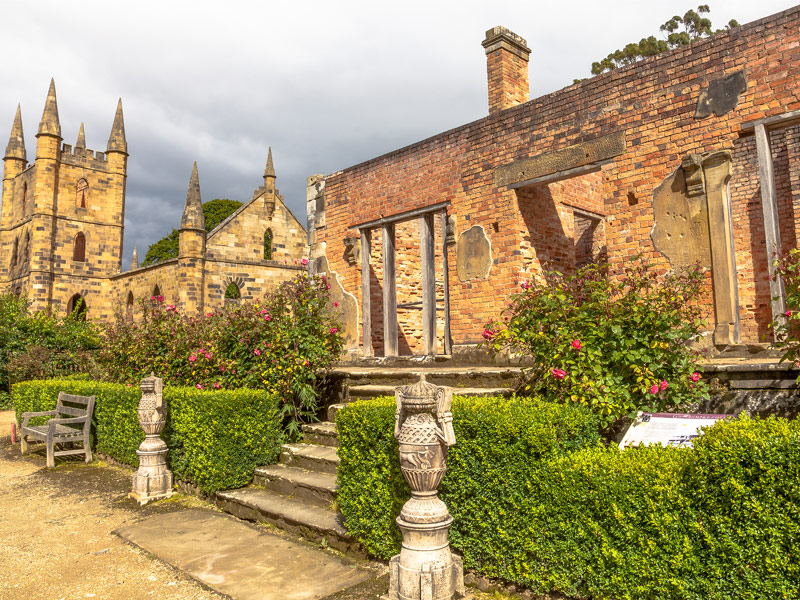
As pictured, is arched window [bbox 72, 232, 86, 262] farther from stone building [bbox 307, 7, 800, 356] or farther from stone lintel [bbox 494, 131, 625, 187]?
stone lintel [bbox 494, 131, 625, 187]

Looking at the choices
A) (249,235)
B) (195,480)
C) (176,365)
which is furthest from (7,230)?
(195,480)

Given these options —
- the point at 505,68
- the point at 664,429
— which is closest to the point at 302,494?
the point at 664,429

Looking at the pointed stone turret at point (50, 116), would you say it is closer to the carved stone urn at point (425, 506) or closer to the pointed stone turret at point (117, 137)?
the pointed stone turret at point (117, 137)

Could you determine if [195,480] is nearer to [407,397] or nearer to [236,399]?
[236,399]

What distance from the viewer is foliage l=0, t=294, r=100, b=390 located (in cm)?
1441

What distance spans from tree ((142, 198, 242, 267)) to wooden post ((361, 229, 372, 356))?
31854 mm

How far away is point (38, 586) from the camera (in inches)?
162

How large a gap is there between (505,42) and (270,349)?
777cm

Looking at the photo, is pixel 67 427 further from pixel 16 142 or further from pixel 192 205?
pixel 16 142

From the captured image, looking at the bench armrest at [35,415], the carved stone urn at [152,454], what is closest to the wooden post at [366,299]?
the carved stone urn at [152,454]

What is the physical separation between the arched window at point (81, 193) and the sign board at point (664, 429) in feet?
120

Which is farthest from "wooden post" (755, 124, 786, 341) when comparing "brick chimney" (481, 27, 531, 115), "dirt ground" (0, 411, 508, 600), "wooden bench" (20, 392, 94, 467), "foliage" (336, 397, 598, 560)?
"wooden bench" (20, 392, 94, 467)

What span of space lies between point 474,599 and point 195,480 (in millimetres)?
4003

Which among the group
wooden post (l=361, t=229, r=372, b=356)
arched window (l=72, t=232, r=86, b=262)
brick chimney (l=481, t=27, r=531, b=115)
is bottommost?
wooden post (l=361, t=229, r=372, b=356)
